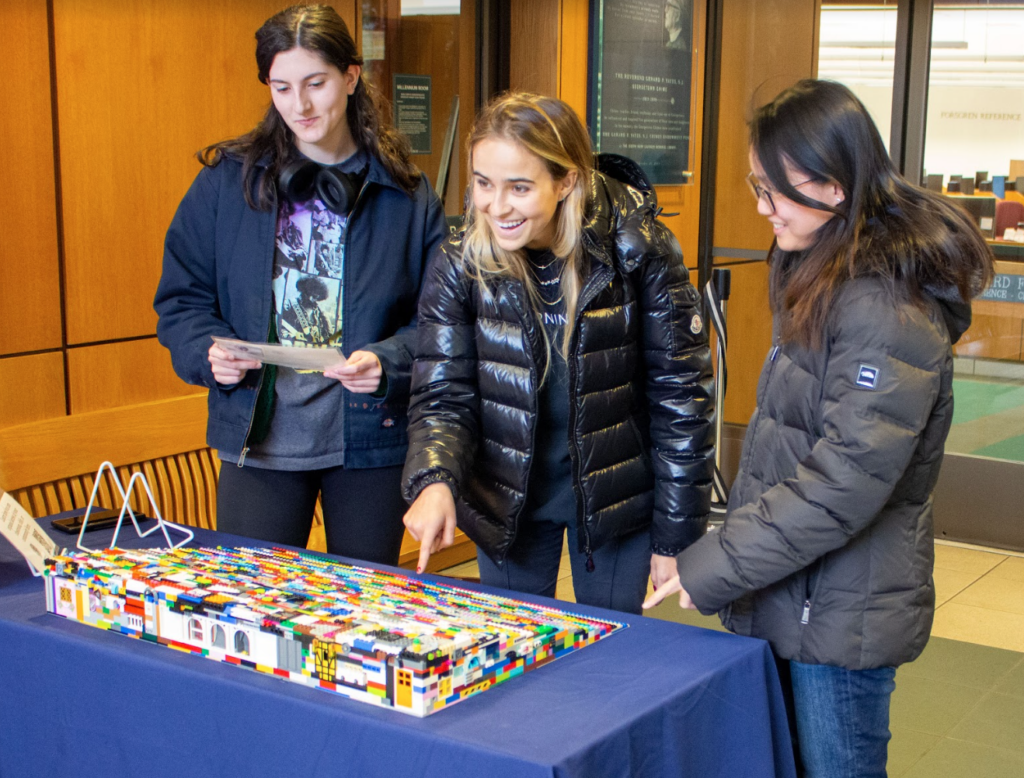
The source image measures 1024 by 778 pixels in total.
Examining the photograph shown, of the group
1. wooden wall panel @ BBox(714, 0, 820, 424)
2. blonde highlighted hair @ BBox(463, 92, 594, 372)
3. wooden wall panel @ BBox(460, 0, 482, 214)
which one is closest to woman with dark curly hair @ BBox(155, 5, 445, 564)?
blonde highlighted hair @ BBox(463, 92, 594, 372)

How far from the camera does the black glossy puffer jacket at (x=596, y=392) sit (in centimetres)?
203

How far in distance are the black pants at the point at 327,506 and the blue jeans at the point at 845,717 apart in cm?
94

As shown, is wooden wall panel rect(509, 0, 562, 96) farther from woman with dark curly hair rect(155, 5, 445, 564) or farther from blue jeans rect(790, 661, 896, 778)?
blue jeans rect(790, 661, 896, 778)

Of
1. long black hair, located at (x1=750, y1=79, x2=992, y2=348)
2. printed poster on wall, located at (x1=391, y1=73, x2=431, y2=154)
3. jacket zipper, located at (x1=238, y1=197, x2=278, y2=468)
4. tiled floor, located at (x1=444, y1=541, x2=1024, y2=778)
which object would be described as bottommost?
tiled floor, located at (x1=444, y1=541, x2=1024, y2=778)

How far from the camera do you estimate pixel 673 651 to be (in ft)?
5.58

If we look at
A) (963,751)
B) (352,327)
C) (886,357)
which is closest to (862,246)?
(886,357)

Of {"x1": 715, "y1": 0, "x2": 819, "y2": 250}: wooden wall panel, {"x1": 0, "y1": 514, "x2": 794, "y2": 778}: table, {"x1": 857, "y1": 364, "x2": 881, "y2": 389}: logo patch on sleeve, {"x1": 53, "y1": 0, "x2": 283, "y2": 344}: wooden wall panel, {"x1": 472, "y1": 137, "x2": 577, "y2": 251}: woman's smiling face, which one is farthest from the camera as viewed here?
{"x1": 715, "y1": 0, "x2": 819, "y2": 250}: wooden wall panel

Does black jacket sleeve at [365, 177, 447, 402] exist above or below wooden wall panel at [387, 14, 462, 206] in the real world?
below

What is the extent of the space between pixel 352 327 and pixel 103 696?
945 mm

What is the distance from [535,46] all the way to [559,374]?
10.1 ft

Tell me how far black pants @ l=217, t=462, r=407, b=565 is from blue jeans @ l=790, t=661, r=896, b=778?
944 mm

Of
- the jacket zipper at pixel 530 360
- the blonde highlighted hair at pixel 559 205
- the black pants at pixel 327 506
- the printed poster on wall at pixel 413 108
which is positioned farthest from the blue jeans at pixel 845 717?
the printed poster on wall at pixel 413 108

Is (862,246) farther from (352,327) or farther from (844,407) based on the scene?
(352,327)

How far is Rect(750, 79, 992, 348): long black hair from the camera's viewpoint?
A: 64.8 inches
